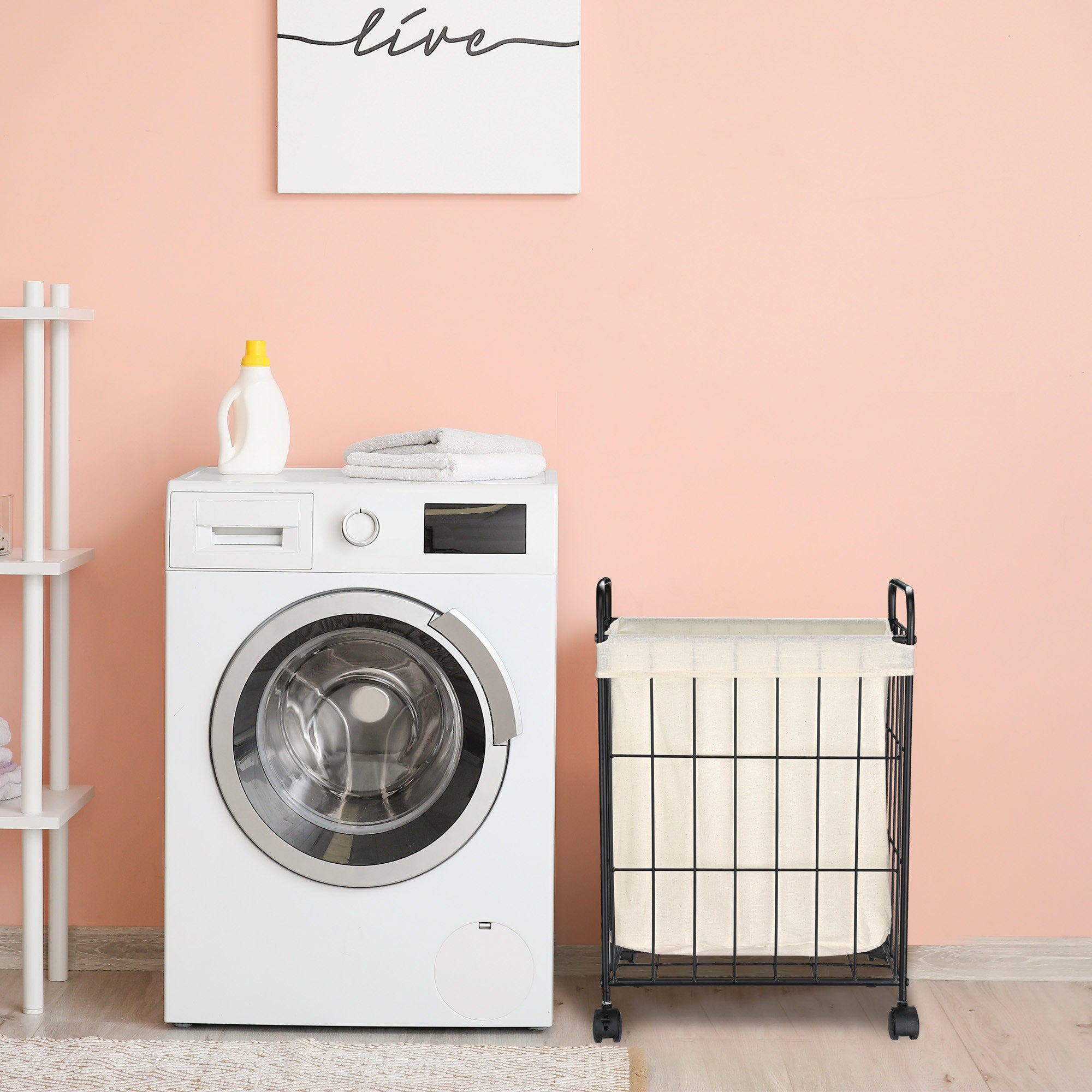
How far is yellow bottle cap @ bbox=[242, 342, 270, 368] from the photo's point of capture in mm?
1903

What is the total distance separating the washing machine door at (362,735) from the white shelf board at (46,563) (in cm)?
39

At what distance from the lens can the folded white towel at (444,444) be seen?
5.91 feet

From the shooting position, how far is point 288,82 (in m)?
2.03

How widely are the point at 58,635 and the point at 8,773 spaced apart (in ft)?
0.88

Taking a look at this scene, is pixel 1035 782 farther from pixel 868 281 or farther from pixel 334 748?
pixel 334 748

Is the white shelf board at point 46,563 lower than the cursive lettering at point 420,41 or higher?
lower

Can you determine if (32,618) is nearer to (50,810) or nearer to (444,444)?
(50,810)

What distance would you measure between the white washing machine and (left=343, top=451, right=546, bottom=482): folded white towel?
2cm

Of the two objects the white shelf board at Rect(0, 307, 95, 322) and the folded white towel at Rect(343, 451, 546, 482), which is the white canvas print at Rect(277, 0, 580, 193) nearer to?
the white shelf board at Rect(0, 307, 95, 322)

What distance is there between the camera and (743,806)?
1.85 metres

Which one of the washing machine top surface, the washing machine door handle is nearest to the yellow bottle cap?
the washing machine top surface

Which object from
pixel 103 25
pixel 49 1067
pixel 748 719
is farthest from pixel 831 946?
pixel 103 25

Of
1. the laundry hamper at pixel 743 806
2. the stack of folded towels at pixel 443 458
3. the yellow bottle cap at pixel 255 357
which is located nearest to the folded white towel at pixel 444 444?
the stack of folded towels at pixel 443 458

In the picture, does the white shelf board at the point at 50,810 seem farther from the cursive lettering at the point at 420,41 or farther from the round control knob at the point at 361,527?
the cursive lettering at the point at 420,41
